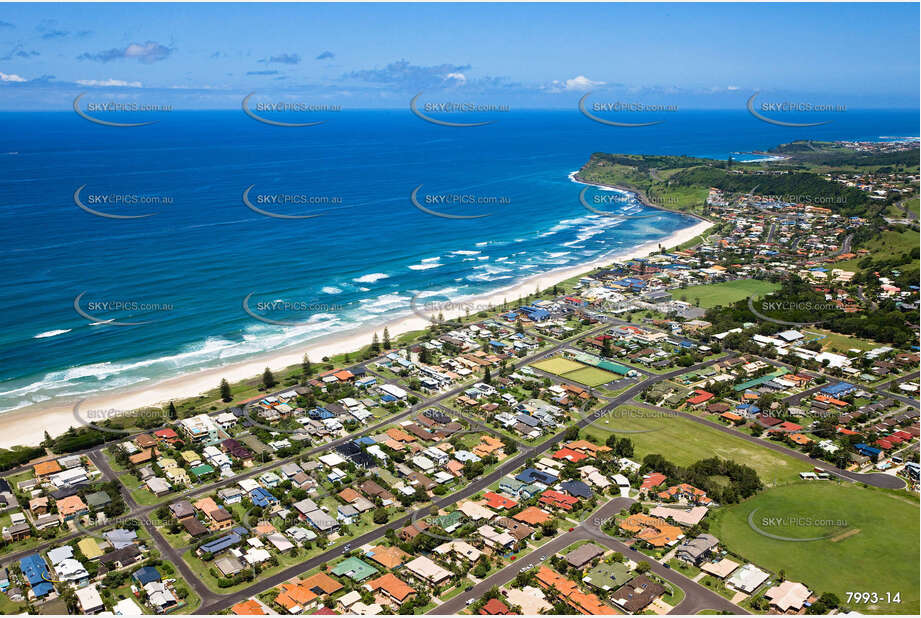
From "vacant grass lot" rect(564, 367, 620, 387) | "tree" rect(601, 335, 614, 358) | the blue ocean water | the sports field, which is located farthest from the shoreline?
"vacant grass lot" rect(564, 367, 620, 387)

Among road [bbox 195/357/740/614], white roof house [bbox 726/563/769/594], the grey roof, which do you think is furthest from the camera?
the grey roof

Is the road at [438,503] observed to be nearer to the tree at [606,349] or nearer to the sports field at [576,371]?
the sports field at [576,371]

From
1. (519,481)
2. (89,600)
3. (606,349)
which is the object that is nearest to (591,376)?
(606,349)

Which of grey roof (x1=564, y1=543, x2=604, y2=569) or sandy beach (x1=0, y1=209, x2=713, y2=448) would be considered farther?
sandy beach (x1=0, y1=209, x2=713, y2=448)

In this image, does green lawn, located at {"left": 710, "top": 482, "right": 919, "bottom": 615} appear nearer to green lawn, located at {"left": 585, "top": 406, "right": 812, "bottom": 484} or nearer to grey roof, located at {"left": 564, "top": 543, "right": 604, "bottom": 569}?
green lawn, located at {"left": 585, "top": 406, "right": 812, "bottom": 484}

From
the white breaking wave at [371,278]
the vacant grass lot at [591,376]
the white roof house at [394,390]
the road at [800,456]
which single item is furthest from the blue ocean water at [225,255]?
the road at [800,456]

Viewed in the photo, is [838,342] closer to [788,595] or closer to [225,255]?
[788,595]

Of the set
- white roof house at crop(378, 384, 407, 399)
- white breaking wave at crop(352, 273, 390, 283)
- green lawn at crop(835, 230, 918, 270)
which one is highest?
green lawn at crop(835, 230, 918, 270)
